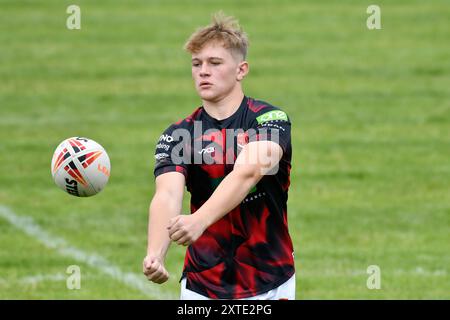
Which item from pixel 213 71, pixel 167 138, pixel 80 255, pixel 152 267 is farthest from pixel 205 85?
Answer: pixel 80 255

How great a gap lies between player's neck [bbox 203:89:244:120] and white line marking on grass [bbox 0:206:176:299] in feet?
13.9

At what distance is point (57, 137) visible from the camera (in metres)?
17.6

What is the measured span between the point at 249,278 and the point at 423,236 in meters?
6.62

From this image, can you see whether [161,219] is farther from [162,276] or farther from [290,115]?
[290,115]

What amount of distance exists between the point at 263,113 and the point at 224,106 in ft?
0.88

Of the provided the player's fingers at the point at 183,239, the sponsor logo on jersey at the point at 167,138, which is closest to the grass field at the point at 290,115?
the sponsor logo on jersey at the point at 167,138

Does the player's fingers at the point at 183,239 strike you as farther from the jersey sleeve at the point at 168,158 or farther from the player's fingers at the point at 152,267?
the jersey sleeve at the point at 168,158

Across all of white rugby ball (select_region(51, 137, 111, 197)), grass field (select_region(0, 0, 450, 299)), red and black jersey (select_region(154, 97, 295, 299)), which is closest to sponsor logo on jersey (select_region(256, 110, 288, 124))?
red and black jersey (select_region(154, 97, 295, 299))

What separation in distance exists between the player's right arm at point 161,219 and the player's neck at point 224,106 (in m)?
0.49

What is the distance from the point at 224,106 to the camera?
7219 mm

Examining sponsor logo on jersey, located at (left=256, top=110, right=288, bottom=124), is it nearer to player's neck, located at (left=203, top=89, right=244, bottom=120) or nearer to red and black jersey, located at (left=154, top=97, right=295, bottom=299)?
red and black jersey, located at (left=154, top=97, right=295, bottom=299)

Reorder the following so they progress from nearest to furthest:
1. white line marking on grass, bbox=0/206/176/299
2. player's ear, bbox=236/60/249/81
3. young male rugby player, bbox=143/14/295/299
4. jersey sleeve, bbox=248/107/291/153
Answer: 1. jersey sleeve, bbox=248/107/291/153
2. young male rugby player, bbox=143/14/295/299
3. player's ear, bbox=236/60/249/81
4. white line marking on grass, bbox=0/206/176/299

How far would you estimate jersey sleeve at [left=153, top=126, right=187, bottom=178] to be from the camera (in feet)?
23.4

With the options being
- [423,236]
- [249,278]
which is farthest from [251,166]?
[423,236]
